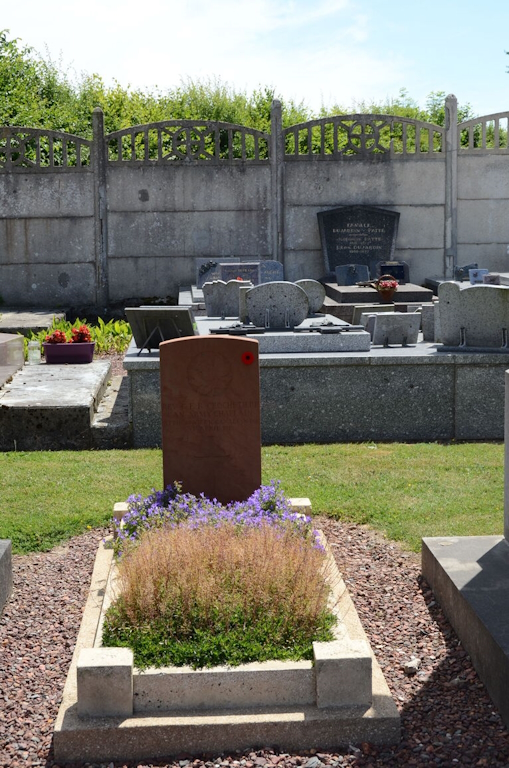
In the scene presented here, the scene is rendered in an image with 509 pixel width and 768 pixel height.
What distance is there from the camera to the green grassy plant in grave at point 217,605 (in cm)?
432

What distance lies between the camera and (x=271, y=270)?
17.4 m

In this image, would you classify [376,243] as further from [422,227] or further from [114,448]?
[114,448]

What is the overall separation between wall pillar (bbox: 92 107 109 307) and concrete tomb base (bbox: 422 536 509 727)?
13796mm

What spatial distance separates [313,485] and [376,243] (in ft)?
38.2

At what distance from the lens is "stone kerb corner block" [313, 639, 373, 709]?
4102mm

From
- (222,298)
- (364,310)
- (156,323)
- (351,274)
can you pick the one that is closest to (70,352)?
(222,298)

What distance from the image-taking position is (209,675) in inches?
164

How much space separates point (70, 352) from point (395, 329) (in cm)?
423

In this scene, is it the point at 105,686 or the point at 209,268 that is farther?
the point at 209,268

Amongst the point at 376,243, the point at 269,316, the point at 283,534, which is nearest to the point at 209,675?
the point at 283,534

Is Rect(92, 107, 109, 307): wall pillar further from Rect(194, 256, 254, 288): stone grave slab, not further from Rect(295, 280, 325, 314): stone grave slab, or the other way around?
Rect(295, 280, 325, 314): stone grave slab

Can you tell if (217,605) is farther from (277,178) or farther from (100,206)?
(277,178)

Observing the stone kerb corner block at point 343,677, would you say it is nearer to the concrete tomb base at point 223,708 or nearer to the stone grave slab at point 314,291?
the concrete tomb base at point 223,708

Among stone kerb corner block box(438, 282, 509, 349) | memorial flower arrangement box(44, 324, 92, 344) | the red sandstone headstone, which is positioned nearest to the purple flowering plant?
the red sandstone headstone
